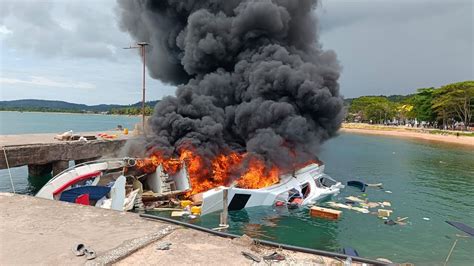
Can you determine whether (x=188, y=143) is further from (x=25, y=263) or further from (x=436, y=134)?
(x=436, y=134)

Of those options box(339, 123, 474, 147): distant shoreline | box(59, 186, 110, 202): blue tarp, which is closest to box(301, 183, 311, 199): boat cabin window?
box(59, 186, 110, 202): blue tarp

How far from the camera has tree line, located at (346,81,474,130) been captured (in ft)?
238

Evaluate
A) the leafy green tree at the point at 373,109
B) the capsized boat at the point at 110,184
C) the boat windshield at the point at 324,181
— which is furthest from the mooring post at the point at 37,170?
the leafy green tree at the point at 373,109

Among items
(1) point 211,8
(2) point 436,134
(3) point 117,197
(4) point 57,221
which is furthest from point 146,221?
(2) point 436,134

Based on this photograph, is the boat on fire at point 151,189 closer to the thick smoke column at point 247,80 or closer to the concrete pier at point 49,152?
the thick smoke column at point 247,80

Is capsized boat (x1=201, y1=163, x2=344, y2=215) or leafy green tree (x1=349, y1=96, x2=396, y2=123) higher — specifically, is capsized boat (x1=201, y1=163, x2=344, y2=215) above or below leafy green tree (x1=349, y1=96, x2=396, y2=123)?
below

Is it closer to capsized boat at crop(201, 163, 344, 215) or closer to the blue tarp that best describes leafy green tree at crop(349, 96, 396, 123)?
capsized boat at crop(201, 163, 344, 215)

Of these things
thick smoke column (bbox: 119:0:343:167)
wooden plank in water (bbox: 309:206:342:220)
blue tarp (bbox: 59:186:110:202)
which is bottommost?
wooden plank in water (bbox: 309:206:342:220)

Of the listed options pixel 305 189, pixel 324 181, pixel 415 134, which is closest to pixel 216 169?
pixel 305 189

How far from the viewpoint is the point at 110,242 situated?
6.97 meters

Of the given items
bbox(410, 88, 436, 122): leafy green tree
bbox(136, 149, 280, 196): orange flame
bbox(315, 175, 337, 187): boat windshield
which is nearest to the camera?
bbox(136, 149, 280, 196): orange flame

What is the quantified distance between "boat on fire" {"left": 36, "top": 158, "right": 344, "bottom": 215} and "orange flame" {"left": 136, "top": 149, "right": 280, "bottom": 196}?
36cm

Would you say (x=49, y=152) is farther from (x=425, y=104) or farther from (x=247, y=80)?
(x=425, y=104)

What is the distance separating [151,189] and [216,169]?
3510 millimetres
